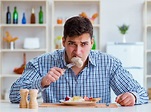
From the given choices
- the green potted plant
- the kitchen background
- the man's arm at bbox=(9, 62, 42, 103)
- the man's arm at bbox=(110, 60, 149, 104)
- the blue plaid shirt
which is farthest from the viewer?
the kitchen background

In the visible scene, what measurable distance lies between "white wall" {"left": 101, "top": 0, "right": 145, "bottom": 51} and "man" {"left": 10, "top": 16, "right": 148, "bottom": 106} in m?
3.37

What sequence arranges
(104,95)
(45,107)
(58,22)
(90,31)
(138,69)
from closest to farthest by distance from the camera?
(45,107), (90,31), (104,95), (138,69), (58,22)

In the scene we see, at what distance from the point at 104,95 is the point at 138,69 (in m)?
3.03

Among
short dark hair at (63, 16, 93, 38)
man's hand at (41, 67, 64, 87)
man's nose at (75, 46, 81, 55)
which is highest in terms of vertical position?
short dark hair at (63, 16, 93, 38)

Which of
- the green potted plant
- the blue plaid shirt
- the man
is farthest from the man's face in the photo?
the green potted plant

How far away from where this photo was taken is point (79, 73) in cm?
266

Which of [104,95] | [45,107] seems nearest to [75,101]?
[45,107]

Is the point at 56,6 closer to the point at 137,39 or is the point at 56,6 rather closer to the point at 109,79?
the point at 137,39

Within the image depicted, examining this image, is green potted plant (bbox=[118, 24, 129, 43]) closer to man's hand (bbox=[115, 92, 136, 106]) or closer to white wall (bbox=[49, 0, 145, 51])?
white wall (bbox=[49, 0, 145, 51])

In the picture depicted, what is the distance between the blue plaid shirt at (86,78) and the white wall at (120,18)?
339 cm

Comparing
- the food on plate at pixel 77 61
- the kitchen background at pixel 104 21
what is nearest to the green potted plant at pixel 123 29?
the kitchen background at pixel 104 21

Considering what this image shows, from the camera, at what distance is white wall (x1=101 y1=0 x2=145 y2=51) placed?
6.12 meters

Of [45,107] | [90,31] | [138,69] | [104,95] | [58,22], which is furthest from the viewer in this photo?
[58,22]

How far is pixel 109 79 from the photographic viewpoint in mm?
2734
